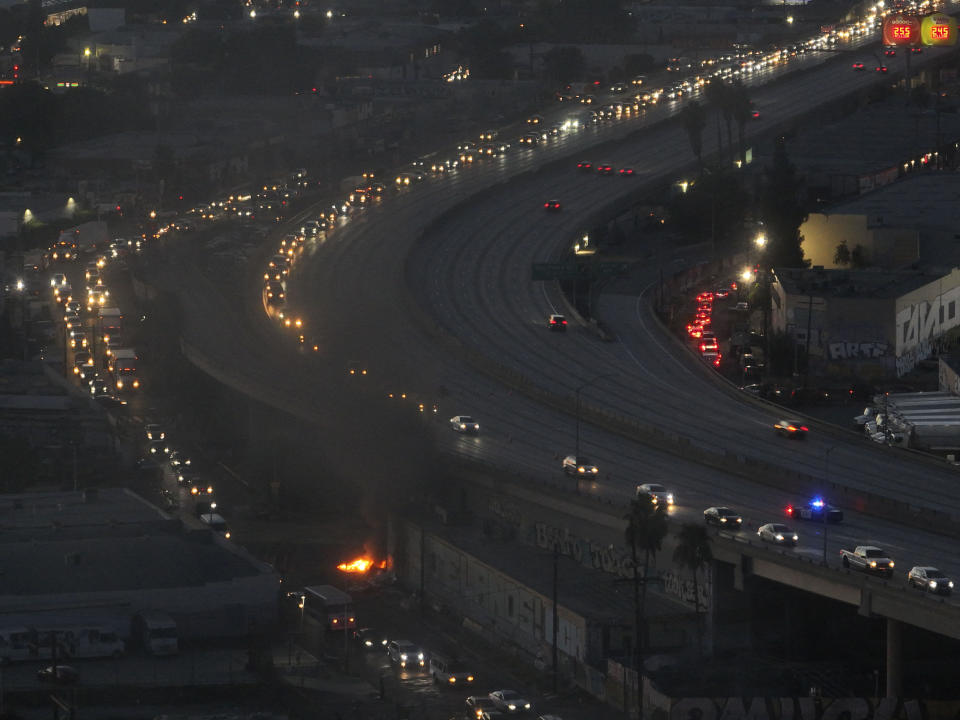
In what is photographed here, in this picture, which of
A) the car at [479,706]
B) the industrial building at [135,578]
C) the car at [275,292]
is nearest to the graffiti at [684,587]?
the car at [479,706]

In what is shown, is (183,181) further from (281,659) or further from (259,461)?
(281,659)

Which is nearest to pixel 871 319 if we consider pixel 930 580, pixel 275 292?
pixel 275 292

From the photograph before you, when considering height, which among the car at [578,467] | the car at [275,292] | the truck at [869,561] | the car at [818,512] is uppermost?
the truck at [869,561]

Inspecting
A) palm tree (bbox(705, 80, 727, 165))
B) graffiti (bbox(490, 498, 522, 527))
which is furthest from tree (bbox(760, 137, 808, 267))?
graffiti (bbox(490, 498, 522, 527))

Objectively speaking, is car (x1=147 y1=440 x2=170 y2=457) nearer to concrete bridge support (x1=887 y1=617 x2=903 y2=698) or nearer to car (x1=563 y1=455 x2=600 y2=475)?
car (x1=563 y1=455 x2=600 y2=475)

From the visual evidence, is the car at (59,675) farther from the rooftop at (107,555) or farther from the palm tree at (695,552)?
the palm tree at (695,552)

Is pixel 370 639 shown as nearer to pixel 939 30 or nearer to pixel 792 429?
pixel 792 429
